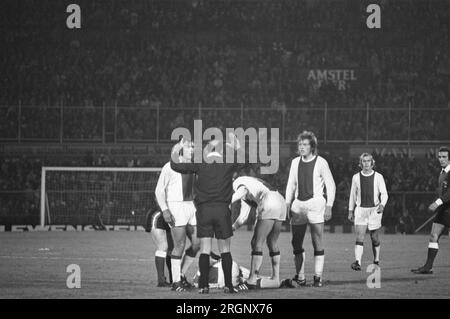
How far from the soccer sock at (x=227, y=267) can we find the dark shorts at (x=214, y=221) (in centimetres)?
24

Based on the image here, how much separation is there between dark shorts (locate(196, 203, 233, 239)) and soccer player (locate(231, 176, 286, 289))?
82 cm

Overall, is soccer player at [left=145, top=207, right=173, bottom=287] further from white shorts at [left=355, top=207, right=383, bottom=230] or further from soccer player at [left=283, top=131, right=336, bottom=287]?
white shorts at [left=355, top=207, right=383, bottom=230]

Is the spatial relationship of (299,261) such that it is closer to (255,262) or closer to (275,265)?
(275,265)

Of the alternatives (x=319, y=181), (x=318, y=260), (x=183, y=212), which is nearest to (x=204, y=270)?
(x=183, y=212)

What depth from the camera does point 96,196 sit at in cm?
2998

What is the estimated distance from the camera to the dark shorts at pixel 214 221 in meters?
11.7

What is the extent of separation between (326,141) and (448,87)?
25.2 feet

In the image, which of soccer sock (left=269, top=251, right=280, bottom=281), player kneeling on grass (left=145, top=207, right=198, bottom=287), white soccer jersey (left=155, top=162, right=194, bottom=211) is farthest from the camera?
player kneeling on grass (left=145, top=207, right=198, bottom=287)

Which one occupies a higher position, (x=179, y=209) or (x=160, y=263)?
(x=179, y=209)

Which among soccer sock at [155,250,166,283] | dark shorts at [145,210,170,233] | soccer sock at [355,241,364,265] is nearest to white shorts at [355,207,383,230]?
soccer sock at [355,241,364,265]

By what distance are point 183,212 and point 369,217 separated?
523cm

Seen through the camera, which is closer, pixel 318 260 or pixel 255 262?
pixel 255 262

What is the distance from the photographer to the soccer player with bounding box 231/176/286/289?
41.4ft
